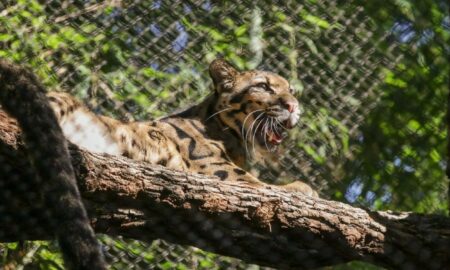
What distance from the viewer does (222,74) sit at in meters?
3.06

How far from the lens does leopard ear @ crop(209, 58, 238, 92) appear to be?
3043 mm

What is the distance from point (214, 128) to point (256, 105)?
16cm

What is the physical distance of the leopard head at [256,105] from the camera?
2.92 meters

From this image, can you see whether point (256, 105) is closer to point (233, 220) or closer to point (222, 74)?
point (222, 74)

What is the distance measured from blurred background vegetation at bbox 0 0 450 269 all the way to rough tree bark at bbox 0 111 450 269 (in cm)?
73

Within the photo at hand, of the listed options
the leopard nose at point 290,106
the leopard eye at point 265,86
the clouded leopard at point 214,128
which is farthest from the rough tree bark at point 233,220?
the leopard eye at point 265,86

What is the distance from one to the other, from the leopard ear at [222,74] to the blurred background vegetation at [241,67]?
0.83ft

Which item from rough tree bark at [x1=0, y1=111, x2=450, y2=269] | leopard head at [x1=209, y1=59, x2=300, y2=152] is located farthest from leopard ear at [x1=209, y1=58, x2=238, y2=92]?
rough tree bark at [x1=0, y1=111, x2=450, y2=269]

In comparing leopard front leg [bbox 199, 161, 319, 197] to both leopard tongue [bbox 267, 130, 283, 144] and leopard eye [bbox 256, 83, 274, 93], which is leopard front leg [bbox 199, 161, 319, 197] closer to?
leopard tongue [bbox 267, 130, 283, 144]

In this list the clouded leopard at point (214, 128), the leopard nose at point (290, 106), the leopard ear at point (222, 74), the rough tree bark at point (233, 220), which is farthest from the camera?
the leopard ear at point (222, 74)

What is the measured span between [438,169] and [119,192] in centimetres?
117

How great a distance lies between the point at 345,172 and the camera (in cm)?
318

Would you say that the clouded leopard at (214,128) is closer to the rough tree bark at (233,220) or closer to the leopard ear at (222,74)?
the leopard ear at (222,74)

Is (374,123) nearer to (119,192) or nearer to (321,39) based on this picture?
(321,39)
